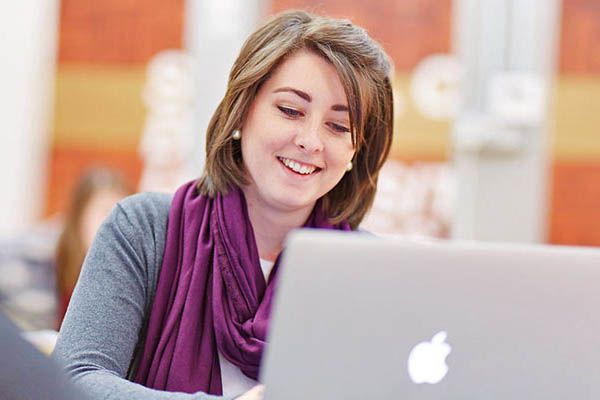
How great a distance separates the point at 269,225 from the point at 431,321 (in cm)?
60

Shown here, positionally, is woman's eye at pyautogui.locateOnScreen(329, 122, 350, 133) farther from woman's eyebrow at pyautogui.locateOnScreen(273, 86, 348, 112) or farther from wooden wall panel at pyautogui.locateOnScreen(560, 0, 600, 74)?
wooden wall panel at pyautogui.locateOnScreen(560, 0, 600, 74)

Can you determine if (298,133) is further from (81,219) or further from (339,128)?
(81,219)

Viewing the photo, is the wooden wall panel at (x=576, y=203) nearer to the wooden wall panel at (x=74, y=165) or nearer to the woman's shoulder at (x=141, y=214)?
the wooden wall panel at (x=74, y=165)

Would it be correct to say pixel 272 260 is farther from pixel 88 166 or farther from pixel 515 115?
pixel 88 166

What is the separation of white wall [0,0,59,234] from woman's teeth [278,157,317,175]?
8.90 ft

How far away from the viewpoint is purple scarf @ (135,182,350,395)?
58.8 inches

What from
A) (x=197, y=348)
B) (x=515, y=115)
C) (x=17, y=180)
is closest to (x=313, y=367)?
(x=197, y=348)

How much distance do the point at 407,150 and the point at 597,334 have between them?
247 centimetres

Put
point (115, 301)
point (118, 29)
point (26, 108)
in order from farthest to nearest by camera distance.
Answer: point (26, 108)
point (118, 29)
point (115, 301)

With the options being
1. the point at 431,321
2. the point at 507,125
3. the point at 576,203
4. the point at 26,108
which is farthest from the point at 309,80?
the point at 26,108

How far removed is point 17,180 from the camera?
418 centimetres


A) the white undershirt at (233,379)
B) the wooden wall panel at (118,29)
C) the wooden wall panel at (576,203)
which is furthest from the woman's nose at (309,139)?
the wooden wall panel at (118,29)

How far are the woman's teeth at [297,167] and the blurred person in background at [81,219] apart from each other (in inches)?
69.3

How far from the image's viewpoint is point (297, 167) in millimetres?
1534
